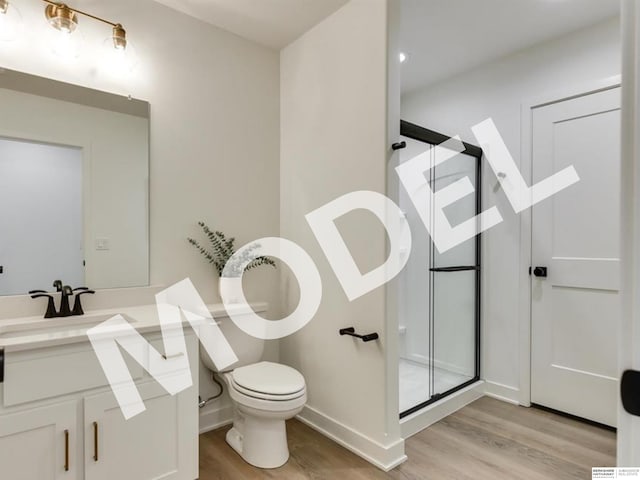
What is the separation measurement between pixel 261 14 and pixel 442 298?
2.28m

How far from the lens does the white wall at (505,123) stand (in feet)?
8.41

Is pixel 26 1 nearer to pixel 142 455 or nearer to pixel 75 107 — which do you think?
pixel 75 107

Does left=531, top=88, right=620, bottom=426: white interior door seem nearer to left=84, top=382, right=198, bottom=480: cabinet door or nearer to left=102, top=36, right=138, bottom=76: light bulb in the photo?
left=84, top=382, right=198, bottom=480: cabinet door

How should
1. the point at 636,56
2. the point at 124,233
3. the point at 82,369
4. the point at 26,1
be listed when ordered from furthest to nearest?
the point at 124,233
the point at 26,1
the point at 82,369
the point at 636,56

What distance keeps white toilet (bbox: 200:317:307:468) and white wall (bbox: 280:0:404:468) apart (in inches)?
13.8

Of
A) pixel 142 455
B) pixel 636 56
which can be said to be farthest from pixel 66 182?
pixel 636 56

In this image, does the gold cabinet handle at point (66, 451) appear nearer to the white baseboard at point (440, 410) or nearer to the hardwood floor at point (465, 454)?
the hardwood floor at point (465, 454)

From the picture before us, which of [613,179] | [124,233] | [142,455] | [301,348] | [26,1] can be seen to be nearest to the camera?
[142,455]

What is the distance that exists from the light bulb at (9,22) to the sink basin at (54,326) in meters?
1.32

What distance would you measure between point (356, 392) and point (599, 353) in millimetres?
1620

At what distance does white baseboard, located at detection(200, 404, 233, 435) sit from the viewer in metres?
2.31

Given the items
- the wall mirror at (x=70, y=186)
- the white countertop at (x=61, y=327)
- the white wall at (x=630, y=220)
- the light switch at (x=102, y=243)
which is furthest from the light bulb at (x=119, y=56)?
the white wall at (x=630, y=220)

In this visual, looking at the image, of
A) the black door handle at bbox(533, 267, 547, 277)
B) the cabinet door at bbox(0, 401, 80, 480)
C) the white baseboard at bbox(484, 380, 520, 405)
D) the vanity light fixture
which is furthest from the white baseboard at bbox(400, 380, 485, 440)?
the vanity light fixture

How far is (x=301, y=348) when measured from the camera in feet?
8.35
